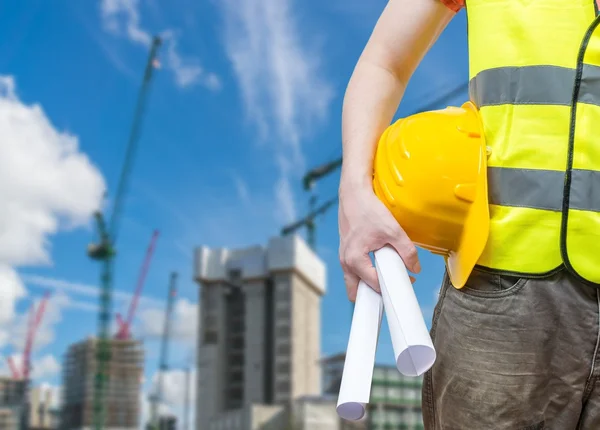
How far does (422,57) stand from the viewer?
1.96 meters

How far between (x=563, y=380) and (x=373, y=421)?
88857 mm

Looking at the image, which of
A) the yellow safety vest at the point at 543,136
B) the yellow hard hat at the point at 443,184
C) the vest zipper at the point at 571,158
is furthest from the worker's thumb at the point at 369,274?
the vest zipper at the point at 571,158

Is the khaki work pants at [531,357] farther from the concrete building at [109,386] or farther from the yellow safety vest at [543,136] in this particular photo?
the concrete building at [109,386]

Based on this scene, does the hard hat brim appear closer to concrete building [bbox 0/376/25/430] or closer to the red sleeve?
the red sleeve

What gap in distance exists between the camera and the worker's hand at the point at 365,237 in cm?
156

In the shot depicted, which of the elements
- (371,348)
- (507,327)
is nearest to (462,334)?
(507,327)

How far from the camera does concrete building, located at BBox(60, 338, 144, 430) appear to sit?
12444 cm

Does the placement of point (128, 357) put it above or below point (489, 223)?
above

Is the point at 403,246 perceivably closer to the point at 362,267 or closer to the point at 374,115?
the point at 362,267

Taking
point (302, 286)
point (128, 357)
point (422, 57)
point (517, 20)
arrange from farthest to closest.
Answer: point (128, 357)
point (302, 286)
point (422, 57)
point (517, 20)

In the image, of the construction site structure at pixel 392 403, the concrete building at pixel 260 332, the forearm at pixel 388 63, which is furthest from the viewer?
the concrete building at pixel 260 332

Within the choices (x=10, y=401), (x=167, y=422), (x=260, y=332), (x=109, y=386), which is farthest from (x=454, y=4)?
(x=10, y=401)

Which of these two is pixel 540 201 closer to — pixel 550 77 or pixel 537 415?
pixel 550 77

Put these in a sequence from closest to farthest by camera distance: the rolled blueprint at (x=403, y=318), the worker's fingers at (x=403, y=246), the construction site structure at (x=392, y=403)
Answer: the rolled blueprint at (x=403, y=318)
the worker's fingers at (x=403, y=246)
the construction site structure at (x=392, y=403)
